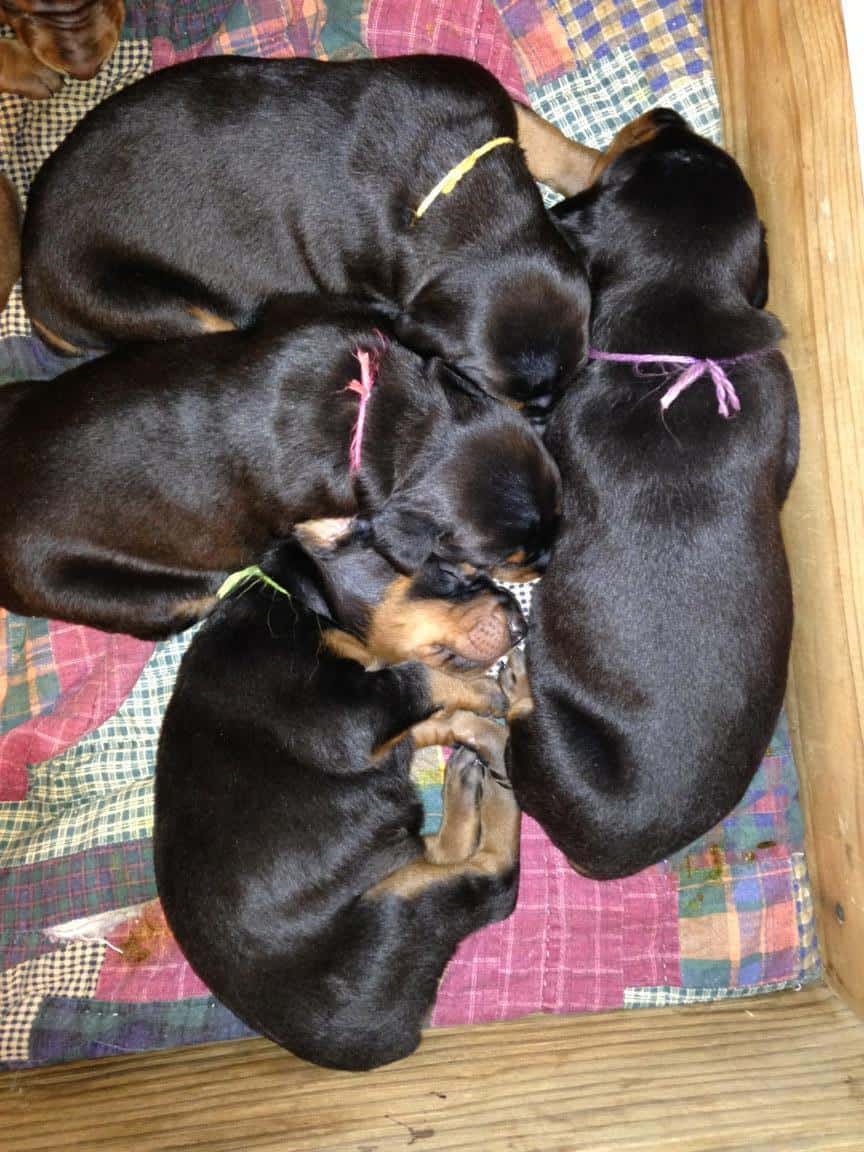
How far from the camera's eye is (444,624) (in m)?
2.80

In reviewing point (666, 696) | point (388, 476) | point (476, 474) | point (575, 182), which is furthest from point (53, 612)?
point (575, 182)

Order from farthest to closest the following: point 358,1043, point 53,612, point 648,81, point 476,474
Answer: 1. point 648,81
2. point 53,612
3. point 358,1043
4. point 476,474

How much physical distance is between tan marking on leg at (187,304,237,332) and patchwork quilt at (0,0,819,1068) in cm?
67

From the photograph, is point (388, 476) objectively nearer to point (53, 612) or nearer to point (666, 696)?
point (666, 696)

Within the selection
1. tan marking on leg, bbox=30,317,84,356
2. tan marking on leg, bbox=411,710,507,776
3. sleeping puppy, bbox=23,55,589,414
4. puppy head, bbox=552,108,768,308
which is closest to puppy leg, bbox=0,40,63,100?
sleeping puppy, bbox=23,55,589,414

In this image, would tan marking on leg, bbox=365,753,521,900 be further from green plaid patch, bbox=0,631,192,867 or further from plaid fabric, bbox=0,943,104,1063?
plaid fabric, bbox=0,943,104,1063

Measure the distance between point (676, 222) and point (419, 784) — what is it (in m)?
1.82

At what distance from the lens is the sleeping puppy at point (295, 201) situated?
9.25ft

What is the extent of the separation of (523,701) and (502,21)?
7.31 ft

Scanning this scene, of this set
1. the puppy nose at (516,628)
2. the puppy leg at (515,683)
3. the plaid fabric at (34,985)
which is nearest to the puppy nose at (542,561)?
the puppy nose at (516,628)

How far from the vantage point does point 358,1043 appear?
2.74 meters

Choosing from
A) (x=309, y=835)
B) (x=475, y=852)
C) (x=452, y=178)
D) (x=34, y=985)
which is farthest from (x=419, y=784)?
(x=452, y=178)

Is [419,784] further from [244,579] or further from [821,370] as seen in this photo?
[821,370]

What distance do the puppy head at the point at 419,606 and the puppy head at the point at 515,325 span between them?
1.69 feet
